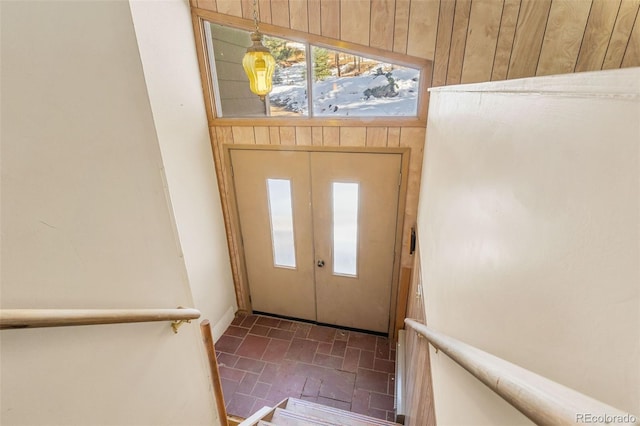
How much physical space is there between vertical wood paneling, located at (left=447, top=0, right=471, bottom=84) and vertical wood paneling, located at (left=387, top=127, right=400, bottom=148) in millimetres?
556

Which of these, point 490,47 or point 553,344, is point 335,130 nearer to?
point 490,47

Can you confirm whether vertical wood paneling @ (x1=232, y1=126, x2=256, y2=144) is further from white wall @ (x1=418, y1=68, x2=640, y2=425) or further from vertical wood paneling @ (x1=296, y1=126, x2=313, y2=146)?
white wall @ (x1=418, y1=68, x2=640, y2=425)

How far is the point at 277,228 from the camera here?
3598 mm

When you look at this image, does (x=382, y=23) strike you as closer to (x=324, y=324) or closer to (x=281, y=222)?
(x=281, y=222)

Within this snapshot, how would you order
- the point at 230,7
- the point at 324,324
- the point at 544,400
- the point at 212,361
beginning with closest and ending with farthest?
the point at 544,400
the point at 212,361
the point at 230,7
the point at 324,324

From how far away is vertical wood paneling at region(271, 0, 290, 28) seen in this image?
8.52 ft

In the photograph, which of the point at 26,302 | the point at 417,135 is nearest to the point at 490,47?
the point at 417,135

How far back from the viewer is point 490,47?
2.22m

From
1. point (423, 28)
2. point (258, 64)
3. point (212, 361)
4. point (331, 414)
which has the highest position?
point (423, 28)

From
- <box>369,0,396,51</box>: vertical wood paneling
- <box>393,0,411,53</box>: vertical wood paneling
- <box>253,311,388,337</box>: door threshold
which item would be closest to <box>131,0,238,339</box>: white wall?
<box>253,311,388,337</box>: door threshold

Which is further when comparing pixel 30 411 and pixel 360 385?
pixel 360 385

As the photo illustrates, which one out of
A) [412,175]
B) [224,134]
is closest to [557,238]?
[412,175]

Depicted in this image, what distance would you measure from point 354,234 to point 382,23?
6.39 ft

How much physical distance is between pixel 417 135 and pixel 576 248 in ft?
8.19
